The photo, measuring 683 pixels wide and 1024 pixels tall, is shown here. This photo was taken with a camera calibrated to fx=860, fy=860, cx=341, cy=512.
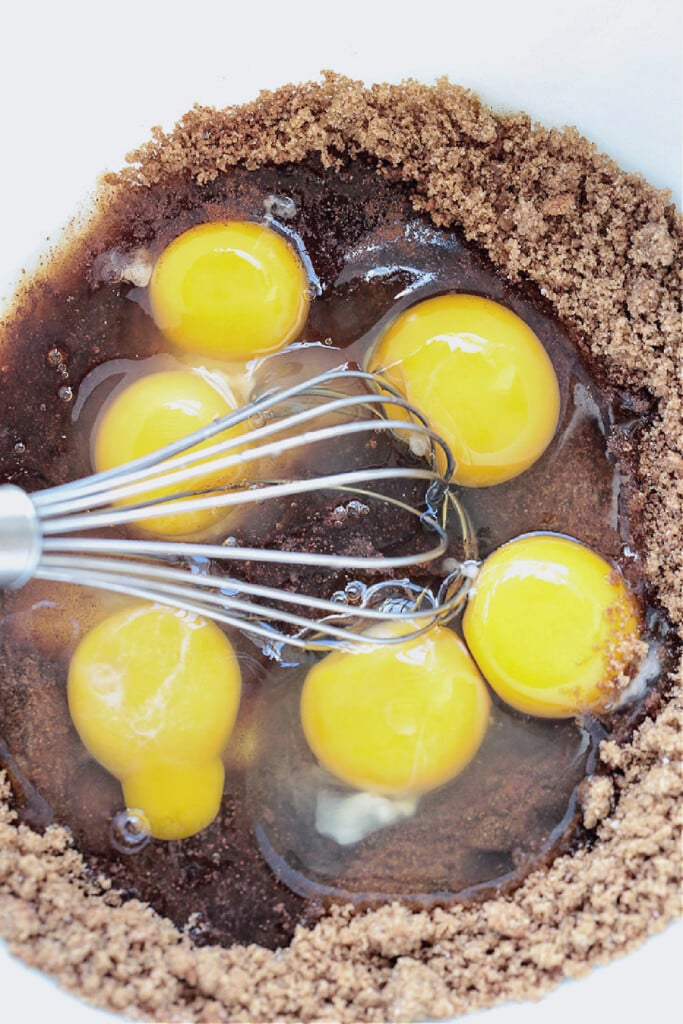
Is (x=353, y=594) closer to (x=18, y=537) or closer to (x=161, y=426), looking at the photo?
(x=161, y=426)

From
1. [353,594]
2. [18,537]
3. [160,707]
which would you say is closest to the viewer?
[18,537]

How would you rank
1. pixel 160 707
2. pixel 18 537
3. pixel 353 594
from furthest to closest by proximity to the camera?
1. pixel 353 594
2. pixel 160 707
3. pixel 18 537

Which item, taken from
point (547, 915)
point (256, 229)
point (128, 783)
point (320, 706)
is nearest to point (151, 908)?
point (128, 783)

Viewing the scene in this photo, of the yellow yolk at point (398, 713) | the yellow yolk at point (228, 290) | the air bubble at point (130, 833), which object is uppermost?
the yellow yolk at point (228, 290)

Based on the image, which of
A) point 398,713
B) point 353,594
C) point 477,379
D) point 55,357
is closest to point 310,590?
point 353,594

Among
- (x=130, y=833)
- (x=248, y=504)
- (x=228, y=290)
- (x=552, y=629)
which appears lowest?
(x=130, y=833)

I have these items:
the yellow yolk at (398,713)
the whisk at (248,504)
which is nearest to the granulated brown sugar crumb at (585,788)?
the yellow yolk at (398,713)

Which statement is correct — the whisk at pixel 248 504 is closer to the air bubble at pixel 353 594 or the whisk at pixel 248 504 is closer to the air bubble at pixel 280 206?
the air bubble at pixel 353 594

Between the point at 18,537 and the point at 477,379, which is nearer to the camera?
the point at 18,537
